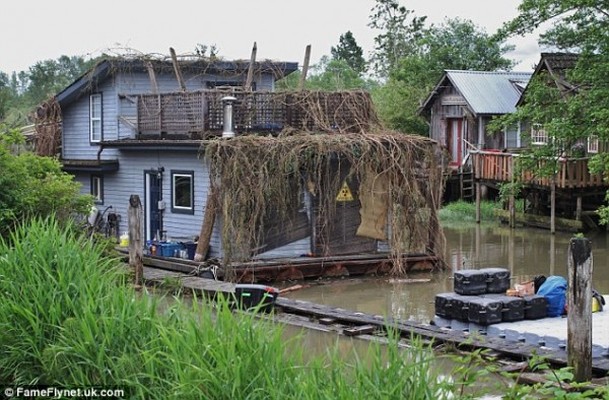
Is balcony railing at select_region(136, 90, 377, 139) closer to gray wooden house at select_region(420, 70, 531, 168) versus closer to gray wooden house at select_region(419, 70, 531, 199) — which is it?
gray wooden house at select_region(419, 70, 531, 199)

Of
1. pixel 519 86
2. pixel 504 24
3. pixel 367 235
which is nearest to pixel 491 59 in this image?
pixel 519 86

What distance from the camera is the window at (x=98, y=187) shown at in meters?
28.2

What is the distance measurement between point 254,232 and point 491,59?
34724 mm

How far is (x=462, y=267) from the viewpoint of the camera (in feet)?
84.9

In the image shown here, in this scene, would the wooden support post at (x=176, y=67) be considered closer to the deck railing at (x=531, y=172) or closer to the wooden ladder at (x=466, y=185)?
the deck railing at (x=531, y=172)

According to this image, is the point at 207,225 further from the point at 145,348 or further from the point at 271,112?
the point at 145,348

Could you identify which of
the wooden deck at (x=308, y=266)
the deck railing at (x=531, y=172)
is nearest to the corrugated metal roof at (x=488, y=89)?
the deck railing at (x=531, y=172)

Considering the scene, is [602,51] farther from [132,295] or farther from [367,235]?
[132,295]

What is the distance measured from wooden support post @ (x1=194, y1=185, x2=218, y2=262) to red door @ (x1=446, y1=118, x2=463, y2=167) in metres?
23.4

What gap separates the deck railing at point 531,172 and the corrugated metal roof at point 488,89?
174 inches

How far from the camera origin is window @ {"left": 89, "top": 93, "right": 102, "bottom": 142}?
28156 mm

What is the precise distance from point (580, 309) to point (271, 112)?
1316 centimetres

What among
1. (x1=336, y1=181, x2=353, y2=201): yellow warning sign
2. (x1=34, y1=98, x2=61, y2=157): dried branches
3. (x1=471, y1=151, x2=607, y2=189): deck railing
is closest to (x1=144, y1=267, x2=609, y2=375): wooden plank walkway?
(x1=336, y1=181, x2=353, y2=201): yellow warning sign
